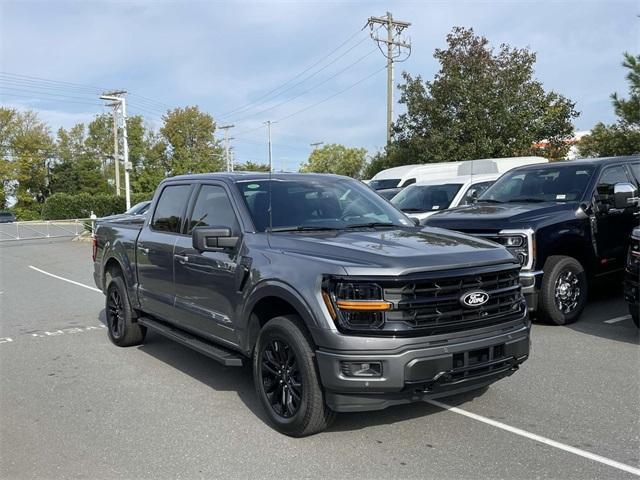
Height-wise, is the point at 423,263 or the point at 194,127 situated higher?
the point at 194,127

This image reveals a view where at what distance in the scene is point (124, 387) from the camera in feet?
18.5

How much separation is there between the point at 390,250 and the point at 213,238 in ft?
4.76

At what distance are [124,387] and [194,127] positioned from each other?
65.0 meters

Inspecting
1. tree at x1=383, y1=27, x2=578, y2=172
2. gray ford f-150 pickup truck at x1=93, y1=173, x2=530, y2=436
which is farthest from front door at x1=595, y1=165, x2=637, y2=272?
tree at x1=383, y1=27, x2=578, y2=172

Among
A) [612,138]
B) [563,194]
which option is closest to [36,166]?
[612,138]

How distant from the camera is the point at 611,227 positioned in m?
8.11

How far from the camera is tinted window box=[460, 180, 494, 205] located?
1160cm

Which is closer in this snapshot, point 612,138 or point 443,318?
point 443,318

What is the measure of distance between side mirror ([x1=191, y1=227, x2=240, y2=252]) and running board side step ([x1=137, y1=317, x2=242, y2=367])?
0.89 meters

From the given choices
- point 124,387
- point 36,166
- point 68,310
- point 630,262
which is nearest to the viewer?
point 124,387

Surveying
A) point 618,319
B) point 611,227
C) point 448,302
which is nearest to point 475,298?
point 448,302

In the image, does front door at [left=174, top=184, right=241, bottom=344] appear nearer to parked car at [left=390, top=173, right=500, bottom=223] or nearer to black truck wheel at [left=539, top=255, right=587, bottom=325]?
black truck wheel at [left=539, top=255, right=587, bottom=325]

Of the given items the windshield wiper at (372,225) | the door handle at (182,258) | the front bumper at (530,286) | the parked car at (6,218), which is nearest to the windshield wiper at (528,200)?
the front bumper at (530,286)

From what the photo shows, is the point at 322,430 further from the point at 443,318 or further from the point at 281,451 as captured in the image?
the point at 443,318
